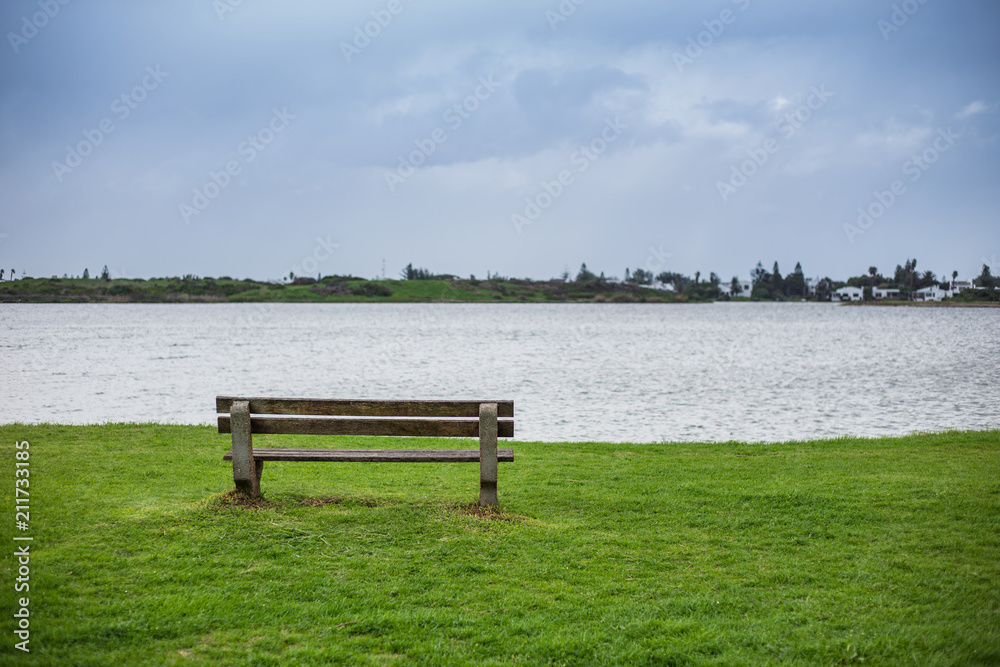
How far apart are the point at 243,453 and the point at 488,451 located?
273 centimetres

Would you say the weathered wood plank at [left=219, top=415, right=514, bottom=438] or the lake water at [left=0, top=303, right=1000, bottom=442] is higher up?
the weathered wood plank at [left=219, top=415, right=514, bottom=438]

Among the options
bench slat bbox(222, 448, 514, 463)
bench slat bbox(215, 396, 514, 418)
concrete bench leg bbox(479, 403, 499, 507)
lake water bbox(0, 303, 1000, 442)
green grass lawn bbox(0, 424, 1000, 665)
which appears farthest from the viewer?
lake water bbox(0, 303, 1000, 442)

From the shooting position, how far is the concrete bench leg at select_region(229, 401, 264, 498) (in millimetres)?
7812

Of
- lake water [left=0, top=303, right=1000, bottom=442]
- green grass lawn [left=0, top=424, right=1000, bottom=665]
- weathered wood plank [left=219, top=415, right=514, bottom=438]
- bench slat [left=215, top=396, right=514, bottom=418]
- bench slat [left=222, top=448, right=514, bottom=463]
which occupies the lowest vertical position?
lake water [left=0, top=303, right=1000, bottom=442]

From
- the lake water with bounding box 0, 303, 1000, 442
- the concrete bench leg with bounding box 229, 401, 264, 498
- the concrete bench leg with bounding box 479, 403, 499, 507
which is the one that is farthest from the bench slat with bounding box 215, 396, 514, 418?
the lake water with bounding box 0, 303, 1000, 442

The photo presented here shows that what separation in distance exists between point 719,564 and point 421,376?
30.9 m

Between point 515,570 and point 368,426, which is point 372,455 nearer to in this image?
point 368,426

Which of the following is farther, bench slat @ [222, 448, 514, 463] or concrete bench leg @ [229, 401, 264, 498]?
bench slat @ [222, 448, 514, 463]

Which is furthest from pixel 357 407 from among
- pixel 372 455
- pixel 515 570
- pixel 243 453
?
pixel 515 570

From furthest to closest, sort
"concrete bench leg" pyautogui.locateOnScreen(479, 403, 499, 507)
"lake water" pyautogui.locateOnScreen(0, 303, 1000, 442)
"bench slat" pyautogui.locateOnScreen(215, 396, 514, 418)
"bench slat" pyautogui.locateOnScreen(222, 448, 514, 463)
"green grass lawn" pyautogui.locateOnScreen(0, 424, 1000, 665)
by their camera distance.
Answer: "lake water" pyautogui.locateOnScreen(0, 303, 1000, 442)
"bench slat" pyautogui.locateOnScreen(222, 448, 514, 463)
"concrete bench leg" pyautogui.locateOnScreen(479, 403, 499, 507)
"bench slat" pyautogui.locateOnScreen(215, 396, 514, 418)
"green grass lawn" pyautogui.locateOnScreen(0, 424, 1000, 665)

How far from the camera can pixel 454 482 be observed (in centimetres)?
1089

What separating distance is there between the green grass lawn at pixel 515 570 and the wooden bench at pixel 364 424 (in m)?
0.57

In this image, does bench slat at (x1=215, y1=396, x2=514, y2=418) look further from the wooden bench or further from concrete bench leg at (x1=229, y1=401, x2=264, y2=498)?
concrete bench leg at (x1=229, y1=401, x2=264, y2=498)

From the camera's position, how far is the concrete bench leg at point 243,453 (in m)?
7.81
